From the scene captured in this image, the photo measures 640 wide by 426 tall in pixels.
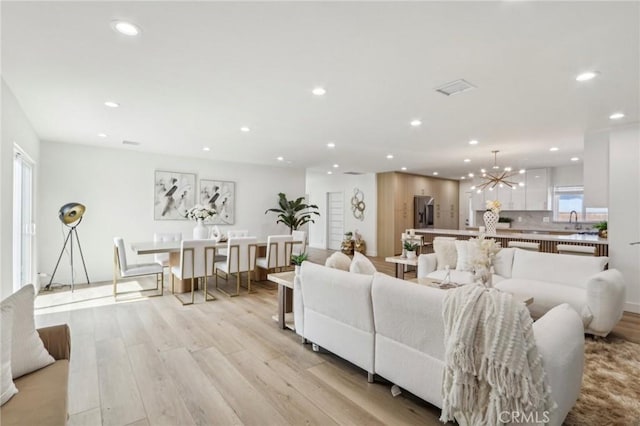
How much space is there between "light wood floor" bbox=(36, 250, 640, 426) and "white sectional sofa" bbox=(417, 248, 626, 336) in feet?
2.06

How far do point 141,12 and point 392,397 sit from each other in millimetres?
3001

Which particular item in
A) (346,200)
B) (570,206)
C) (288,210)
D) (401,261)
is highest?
(346,200)

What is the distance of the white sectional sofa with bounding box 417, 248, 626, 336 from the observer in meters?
3.16

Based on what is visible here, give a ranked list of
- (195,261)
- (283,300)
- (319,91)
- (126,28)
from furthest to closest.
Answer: (195,261), (283,300), (319,91), (126,28)

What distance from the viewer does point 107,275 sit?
591cm

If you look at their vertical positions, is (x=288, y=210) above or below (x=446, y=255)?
above

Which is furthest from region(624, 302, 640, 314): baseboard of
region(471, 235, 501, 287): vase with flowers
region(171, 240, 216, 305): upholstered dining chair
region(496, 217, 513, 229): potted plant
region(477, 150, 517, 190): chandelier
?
region(171, 240, 216, 305): upholstered dining chair

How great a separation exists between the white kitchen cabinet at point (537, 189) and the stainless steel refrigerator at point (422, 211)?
262cm

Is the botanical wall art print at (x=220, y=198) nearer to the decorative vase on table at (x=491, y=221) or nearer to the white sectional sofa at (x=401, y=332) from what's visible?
the white sectional sofa at (x=401, y=332)

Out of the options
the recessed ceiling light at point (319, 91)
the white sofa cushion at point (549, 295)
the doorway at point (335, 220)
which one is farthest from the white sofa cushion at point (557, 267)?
the doorway at point (335, 220)

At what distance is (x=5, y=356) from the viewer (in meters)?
1.52

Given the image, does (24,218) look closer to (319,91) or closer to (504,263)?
(319,91)

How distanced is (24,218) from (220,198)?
11.3ft

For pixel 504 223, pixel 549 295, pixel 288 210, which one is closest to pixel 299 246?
pixel 288 210
